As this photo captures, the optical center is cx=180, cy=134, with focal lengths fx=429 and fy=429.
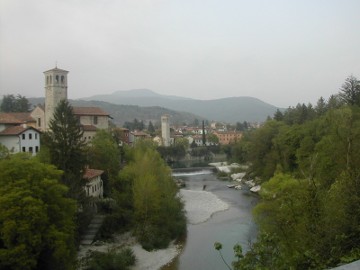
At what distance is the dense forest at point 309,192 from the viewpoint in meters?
8.79

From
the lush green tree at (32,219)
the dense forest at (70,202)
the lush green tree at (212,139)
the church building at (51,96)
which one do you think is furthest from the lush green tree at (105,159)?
the lush green tree at (212,139)

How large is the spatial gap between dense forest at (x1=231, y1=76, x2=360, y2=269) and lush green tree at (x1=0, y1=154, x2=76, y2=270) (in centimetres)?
903

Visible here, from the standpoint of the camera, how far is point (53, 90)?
4894 cm

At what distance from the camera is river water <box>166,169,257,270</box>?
24656mm

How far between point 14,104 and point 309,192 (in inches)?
2496

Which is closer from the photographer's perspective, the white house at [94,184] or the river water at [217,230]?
the river water at [217,230]

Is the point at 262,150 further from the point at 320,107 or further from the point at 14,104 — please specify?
the point at 14,104

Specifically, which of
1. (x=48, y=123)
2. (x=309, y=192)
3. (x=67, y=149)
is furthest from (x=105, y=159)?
(x=309, y=192)

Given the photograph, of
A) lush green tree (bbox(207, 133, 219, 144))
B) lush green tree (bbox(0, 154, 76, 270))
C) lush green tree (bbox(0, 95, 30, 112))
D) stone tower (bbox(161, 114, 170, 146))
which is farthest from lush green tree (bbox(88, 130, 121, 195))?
lush green tree (bbox(207, 133, 219, 144))

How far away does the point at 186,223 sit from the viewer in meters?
33.7

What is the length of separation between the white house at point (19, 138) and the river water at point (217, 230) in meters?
15.2

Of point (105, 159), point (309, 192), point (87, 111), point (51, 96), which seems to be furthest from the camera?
point (87, 111)

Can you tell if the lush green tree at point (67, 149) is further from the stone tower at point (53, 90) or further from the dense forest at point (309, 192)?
the stone tower at point (53, 90)

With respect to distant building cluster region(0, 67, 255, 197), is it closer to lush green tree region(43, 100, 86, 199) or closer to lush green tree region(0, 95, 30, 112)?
lush green tree region(43, 100, 86, 199)
